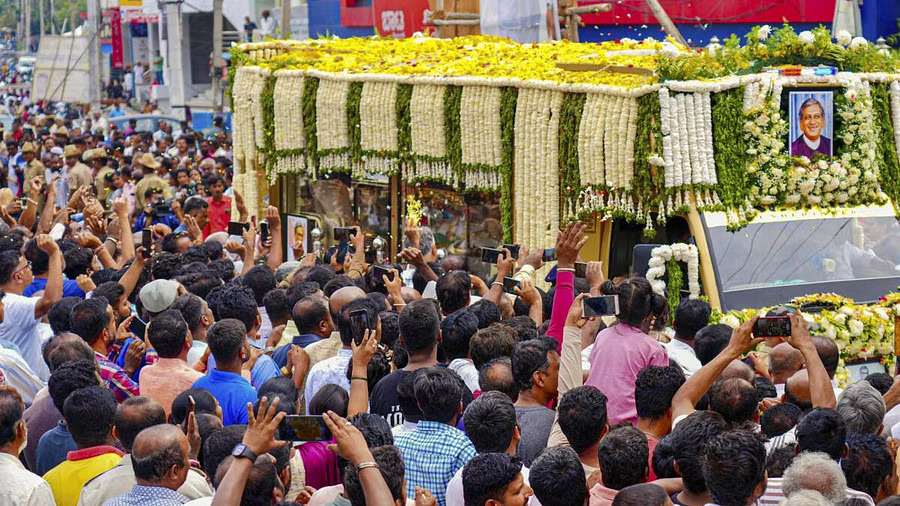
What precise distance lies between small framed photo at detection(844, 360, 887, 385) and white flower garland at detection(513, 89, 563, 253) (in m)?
3.04

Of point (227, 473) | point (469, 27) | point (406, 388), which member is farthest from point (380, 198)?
point (227, 473)

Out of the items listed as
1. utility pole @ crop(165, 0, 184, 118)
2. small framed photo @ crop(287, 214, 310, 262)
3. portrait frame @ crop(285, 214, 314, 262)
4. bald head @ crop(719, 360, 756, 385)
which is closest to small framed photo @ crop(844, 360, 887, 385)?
bald head @ crop(719, 360, 756, 385)

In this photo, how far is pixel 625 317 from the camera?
302 inches

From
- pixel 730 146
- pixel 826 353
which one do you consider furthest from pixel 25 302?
pixel 730 146

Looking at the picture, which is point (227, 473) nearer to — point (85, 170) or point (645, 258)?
point (645, 258)

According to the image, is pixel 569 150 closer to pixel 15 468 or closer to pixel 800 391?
pixel 800 391

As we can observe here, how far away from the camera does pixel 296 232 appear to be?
51.1 ft

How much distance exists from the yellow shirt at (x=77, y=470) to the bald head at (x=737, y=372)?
3.18m

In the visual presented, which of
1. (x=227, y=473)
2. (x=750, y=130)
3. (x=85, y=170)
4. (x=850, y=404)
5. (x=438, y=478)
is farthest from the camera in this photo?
(x=85, y=170)

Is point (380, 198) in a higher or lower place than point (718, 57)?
lower

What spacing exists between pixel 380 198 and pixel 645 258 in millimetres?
4724

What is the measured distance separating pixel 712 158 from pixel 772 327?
4.27 m

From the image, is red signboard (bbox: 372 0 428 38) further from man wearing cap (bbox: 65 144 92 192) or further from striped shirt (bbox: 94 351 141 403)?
striped shirt (bbox: 94 351 141 403)

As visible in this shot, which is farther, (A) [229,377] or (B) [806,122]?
(B) [806,122]
